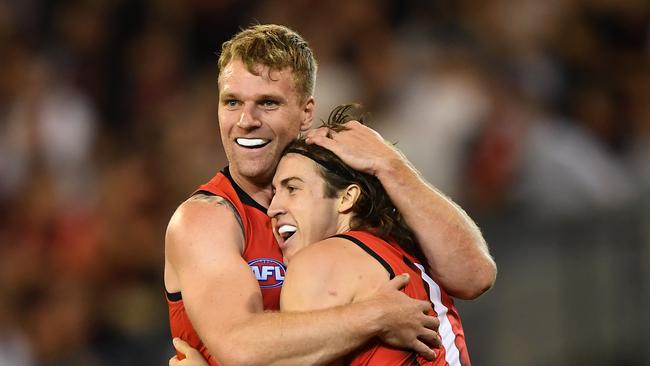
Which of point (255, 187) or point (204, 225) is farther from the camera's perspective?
point (255, 187)

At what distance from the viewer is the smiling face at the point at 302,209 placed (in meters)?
4.64

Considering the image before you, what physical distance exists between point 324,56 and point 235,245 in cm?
505

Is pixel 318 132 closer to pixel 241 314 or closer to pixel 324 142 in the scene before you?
pixel 324 142

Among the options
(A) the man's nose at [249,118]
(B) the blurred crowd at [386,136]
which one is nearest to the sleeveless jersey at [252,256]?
(A) the man's nose at [249,118]

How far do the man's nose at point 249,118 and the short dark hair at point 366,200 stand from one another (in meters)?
0.20

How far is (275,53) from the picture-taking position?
490 cm

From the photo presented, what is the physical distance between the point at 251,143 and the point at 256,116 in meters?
0.11

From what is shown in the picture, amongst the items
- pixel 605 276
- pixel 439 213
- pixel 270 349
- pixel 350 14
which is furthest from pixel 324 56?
pixel 270 349

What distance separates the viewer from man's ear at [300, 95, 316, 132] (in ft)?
16.7

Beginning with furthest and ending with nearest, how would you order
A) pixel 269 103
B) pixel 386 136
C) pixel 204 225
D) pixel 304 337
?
pixel 386 136 < pixel 269 103 < pixel 204 225 < pixel 304 337

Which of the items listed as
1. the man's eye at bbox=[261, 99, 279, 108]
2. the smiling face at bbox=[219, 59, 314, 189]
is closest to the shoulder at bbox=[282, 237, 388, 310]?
the smiling face at bbox=[219, 59, 314, 189]

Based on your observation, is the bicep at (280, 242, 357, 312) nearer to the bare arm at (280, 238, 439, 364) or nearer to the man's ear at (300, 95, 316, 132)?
the bare arm at (280, 238, 439, 364)

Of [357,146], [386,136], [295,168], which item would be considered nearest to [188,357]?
[295,168]

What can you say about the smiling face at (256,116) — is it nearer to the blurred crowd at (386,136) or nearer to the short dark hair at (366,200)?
the short dark hair at (366,200)
